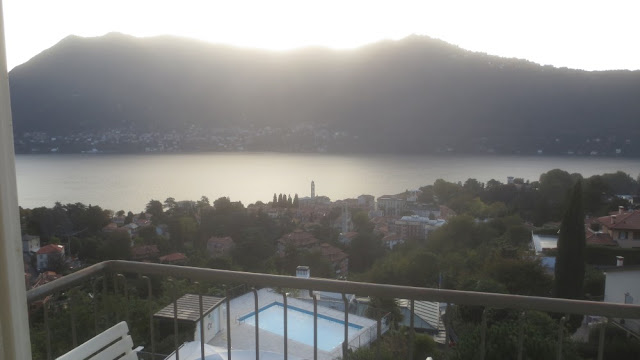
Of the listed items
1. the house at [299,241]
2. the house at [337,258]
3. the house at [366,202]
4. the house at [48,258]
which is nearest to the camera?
the house at [48,258]

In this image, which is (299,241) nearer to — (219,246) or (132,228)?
(219,246)

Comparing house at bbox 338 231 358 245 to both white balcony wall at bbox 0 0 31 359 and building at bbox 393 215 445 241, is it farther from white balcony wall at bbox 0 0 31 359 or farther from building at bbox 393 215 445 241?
white balcony wall at bbox 0 0 31 359

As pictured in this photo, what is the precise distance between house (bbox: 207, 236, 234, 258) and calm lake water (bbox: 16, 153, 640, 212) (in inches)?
472

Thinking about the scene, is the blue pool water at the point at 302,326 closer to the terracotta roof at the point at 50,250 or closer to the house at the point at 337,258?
the house at the point at 337,258

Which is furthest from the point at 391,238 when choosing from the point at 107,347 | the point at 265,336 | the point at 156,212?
the point at 107,347

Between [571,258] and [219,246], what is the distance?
13.6 metres

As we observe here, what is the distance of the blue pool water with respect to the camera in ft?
21.4

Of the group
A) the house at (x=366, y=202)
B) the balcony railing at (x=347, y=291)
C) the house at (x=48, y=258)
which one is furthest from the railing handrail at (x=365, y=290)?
the house at (x=366, y=202)

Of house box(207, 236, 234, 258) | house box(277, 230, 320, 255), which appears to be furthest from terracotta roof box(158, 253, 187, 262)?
house box(277, 230, 320, 255)

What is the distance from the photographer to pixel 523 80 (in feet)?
175

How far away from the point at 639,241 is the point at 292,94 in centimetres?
4914

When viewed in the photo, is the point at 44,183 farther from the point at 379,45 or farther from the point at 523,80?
the point at 523,80

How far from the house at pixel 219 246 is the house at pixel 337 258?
3.69 metres

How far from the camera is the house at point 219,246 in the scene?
741 inches
